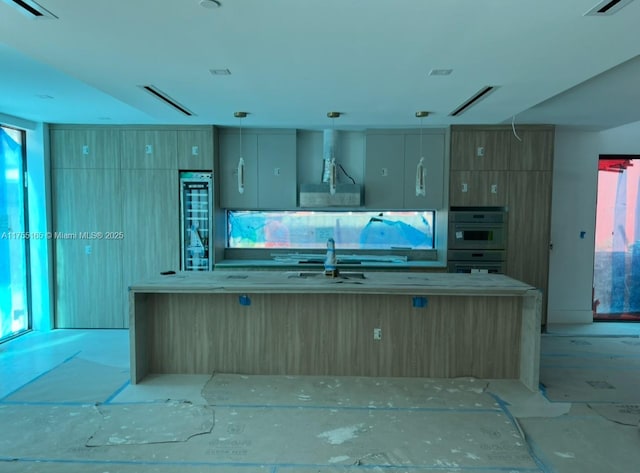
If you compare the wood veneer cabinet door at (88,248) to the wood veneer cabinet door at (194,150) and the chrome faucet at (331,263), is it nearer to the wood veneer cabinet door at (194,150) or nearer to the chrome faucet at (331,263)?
the wood veneer cabinet door at (194,150)

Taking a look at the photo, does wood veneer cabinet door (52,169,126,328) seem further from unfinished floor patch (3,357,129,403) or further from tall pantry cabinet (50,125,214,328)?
unfinished floor patch (3,357,129,403)

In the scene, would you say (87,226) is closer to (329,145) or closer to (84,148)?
(84,148)

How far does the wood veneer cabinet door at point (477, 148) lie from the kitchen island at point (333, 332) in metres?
1.94

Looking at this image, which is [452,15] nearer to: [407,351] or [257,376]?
[407,351]

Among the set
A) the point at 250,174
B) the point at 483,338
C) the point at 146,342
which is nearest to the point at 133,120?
the point at 250,174

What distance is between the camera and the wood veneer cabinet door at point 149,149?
5250 millimetres

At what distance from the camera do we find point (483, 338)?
3.71 metres

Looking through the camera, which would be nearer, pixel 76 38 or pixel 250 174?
pixel 76 38

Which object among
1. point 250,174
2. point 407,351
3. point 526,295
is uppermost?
point 250,174

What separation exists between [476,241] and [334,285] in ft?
8.45

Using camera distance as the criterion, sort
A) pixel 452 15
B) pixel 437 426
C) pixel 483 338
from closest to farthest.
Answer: pixel 452 15 → pixel 437 426 → pixel 483 338

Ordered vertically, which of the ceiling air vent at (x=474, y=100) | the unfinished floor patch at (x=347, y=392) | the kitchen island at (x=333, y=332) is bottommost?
the unfinished floor patch at (x=347, y=392)

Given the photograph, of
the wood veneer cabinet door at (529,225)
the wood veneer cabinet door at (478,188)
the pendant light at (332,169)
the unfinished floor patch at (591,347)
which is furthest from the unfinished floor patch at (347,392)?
the wood veneer cabinet door at (478,188)

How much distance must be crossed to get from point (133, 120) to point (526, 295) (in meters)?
4.77
